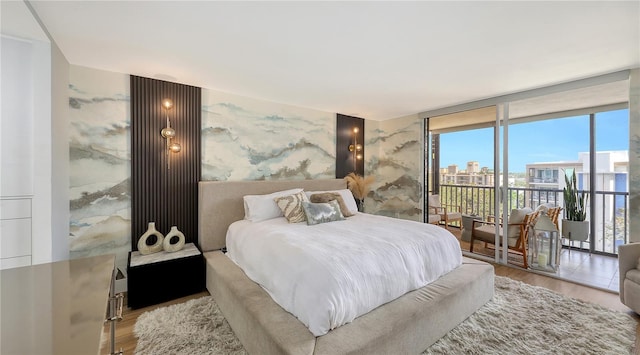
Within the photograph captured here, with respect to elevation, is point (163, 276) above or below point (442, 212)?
below

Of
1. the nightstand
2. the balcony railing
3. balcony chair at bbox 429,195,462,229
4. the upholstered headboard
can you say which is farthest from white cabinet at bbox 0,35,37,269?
balcony chair at bbox 429,195,462,229

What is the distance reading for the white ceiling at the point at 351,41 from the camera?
1.71m

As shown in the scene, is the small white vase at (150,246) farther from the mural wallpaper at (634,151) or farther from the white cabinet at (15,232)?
the mural wallpaper at (634,151)

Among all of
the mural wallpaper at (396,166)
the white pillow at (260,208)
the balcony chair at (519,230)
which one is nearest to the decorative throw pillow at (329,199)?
the white pillow at (260,208)

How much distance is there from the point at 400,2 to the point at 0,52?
2880 mm

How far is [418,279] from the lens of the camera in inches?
81.7

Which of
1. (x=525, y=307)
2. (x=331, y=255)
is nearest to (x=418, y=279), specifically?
(x=331, y=255)

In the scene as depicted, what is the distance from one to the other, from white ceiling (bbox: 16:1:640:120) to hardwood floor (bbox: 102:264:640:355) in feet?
7.65

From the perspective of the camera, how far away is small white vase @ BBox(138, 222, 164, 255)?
268cm

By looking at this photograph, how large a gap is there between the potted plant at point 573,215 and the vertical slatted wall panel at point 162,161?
5364 millimetres

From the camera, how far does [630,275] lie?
2.31 meters

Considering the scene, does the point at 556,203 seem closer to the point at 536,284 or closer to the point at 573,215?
the point at 573,215

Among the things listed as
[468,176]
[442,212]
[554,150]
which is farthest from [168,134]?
[554,150]

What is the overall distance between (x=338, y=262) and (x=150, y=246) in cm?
227
